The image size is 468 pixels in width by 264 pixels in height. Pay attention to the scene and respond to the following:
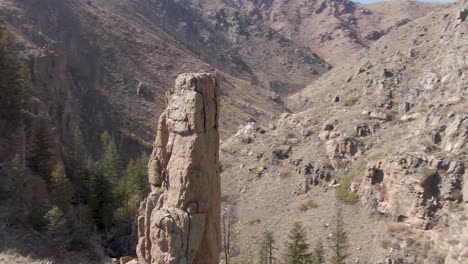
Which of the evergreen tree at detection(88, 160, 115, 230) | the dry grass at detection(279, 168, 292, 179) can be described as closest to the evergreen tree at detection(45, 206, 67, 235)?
the evergreen tree at detection(88, 160, 115, 230)

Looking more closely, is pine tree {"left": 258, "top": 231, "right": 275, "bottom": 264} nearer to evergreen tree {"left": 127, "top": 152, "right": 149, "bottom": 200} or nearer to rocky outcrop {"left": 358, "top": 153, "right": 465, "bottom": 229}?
rocky outcrop {"left": 358, "top": 153, "right": 465, "bottom": 229}

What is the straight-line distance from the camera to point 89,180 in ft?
144

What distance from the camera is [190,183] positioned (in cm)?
1644

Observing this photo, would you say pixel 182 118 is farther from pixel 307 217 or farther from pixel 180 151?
pixel 307 217

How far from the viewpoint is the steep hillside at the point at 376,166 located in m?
40.1

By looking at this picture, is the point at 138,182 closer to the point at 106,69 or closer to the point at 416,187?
the point at 416,187

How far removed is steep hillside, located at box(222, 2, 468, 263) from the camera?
40.1 m

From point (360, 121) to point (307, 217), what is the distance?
15.6 meters

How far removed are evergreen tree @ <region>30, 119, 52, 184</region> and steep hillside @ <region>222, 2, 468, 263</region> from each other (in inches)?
730

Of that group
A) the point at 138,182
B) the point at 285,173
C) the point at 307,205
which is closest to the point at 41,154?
the point at 138,182

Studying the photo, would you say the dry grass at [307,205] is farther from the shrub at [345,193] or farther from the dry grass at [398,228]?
the dry grass at [398,228]

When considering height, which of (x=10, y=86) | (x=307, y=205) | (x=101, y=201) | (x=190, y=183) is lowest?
(x=307, y=205)

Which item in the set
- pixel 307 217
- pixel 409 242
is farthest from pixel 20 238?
pixel 409 242

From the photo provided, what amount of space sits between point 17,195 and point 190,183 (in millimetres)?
19264
